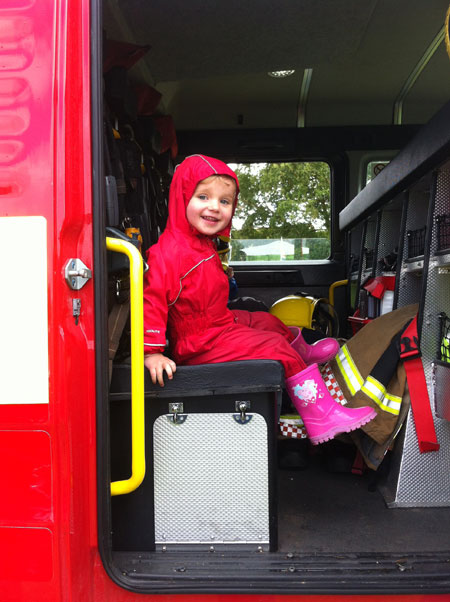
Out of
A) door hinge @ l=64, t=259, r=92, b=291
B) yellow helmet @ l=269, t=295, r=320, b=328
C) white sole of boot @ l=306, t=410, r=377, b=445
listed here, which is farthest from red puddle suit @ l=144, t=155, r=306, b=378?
yellow helmet @ l=269, t=295, r=320, b=328

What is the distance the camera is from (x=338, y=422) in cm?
171

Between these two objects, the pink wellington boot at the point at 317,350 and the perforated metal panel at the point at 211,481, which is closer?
the perforated metal panel at the point at 211,481

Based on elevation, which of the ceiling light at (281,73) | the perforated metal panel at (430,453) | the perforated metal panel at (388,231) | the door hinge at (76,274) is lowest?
the perforated metal panel at (430,453)

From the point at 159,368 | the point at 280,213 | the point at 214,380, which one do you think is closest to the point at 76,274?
the point at 159,368

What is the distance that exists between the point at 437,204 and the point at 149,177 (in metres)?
1.51

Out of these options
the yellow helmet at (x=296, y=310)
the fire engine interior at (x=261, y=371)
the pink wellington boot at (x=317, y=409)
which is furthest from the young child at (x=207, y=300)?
the yellow helmet at (x=296, y=310)

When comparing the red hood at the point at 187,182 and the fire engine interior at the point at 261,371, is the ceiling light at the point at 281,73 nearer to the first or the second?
the fire engine interior at the point at 261,371

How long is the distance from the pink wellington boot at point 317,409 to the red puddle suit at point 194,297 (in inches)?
1.8

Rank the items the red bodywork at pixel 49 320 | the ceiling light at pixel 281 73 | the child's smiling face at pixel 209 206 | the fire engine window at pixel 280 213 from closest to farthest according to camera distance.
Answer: the red bodywork at pixel 49 320, the child's smiling face at pixel 209 206, the ceiling light at pixel 281 73, the fire engine window at pixel 280 213

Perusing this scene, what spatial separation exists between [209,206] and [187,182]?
112 millimetres

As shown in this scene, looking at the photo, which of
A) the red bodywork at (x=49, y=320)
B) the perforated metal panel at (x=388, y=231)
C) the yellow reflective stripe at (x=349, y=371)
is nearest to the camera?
the red bodywork at (x=49, y=320)

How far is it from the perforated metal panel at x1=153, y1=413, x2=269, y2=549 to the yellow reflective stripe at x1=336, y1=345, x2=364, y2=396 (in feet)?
1.80

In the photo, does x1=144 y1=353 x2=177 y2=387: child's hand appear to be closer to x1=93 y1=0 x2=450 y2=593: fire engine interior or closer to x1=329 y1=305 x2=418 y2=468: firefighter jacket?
x1=93 y1=0 x2=450 y2=593: fire engine interior

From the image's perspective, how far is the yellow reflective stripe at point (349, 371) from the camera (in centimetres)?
188
